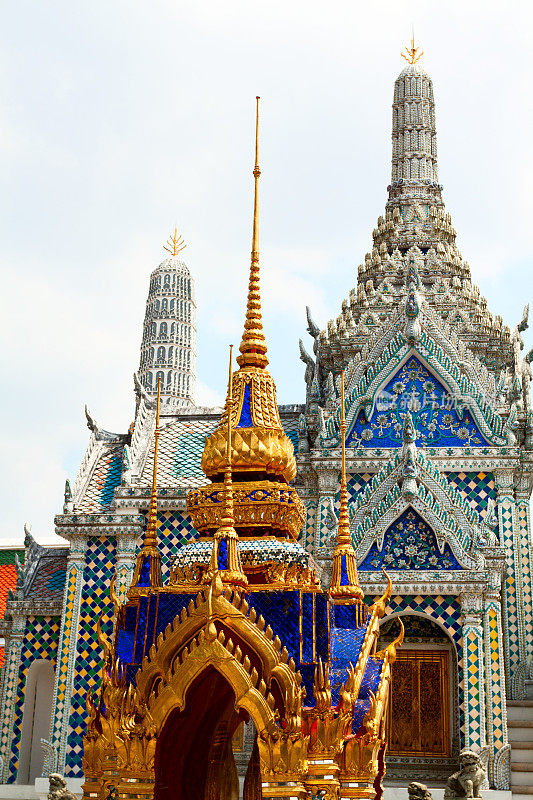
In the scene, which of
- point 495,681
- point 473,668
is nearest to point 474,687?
point 473,668

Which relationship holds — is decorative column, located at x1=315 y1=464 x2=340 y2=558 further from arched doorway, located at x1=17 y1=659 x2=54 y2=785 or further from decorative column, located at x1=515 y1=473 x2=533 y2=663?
arched doorway, located at x1=17 y1=659 x2=54 y2=785

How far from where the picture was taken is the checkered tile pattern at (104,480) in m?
18.6

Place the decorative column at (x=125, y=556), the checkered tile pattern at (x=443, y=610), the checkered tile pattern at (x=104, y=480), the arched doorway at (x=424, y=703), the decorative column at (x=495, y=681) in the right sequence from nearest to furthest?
1. the decorative column at (x=495, y=681)
2. the checkered tile pattern at (x=443, y=610)
3. the arched doorway at (x=424, y=703)
4. the decorative column at (x=125, y=556)
5. the checkered tile pattern at (x=104, y=480)

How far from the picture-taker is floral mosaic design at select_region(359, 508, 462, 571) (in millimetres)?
16031

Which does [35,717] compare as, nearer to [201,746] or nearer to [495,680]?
[495,680]

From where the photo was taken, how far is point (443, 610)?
15781 mm

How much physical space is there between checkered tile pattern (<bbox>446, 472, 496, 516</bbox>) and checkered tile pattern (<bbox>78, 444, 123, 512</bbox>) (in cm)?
603

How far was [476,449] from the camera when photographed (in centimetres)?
1752

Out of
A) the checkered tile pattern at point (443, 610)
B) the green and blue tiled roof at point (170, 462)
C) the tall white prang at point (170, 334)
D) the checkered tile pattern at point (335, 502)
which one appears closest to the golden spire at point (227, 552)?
the checkered tile pattern at point (443, 610)

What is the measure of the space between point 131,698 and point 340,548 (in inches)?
87.8

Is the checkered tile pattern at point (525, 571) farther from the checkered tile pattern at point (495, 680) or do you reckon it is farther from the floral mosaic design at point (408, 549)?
the floral mosaic design at point (408, 549)

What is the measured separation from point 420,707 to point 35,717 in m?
7.18

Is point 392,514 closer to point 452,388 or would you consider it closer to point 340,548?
point 452,388

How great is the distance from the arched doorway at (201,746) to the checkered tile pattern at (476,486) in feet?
37.2
